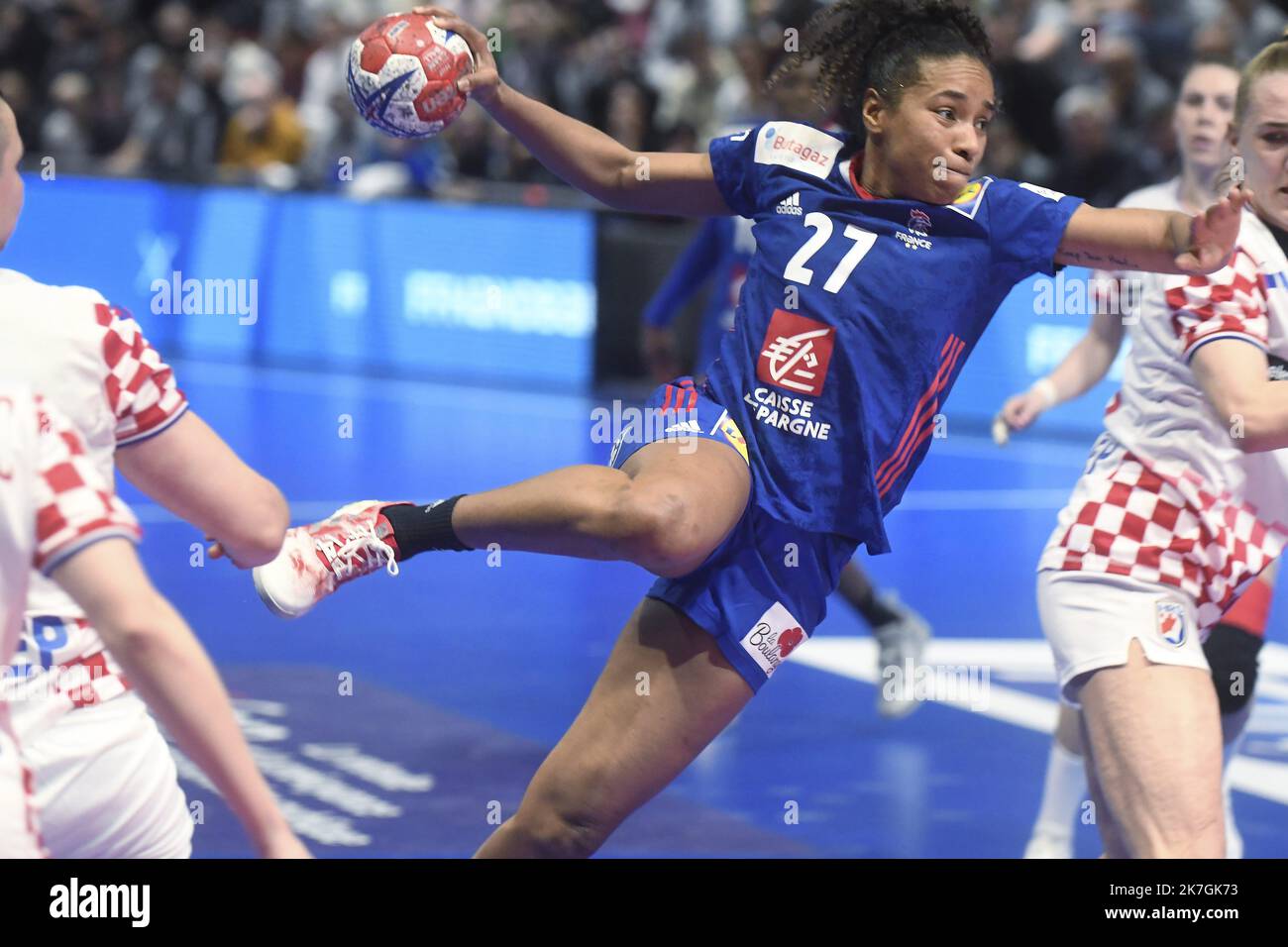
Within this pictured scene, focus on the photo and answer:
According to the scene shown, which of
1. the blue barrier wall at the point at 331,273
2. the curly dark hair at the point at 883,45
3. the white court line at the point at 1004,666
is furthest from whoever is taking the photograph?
the blue barrier wall at the point at 331,273

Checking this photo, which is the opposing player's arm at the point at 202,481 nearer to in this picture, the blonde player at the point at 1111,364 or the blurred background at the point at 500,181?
the blonde player at the point at 1111,364

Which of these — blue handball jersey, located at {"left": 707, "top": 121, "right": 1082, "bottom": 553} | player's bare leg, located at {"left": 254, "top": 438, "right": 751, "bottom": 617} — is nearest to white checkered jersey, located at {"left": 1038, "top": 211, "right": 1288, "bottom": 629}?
blue handball jersey, located at {"left": 707, "top": 121, "right": 1082, "bottom": 553}

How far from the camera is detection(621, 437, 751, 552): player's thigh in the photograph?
11.4ft

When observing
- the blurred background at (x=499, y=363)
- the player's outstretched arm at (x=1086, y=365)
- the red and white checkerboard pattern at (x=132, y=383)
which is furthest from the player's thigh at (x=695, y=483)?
the blurred background at (x=499, y=363)

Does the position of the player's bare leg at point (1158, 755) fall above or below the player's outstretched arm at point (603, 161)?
below

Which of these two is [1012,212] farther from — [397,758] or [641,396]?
[641,396]

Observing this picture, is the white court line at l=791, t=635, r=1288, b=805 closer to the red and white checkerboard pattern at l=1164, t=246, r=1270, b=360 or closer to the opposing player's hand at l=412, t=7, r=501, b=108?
the red and white checkerboard pattern at l=1164, t=246, r=1270, b=360

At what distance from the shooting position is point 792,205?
390 centimetres

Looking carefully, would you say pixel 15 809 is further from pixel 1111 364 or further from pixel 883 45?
pixel 1111 364

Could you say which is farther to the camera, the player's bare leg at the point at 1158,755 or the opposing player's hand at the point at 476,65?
the opposing player's hand at the point at 476,65

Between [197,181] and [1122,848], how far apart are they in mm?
13478

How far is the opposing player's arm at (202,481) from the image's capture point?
8.74 ft

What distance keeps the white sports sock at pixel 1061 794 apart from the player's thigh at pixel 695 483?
1.71m

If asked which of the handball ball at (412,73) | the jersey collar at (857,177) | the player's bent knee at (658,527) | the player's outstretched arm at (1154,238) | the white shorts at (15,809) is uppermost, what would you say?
the handball ball at (412,73)
